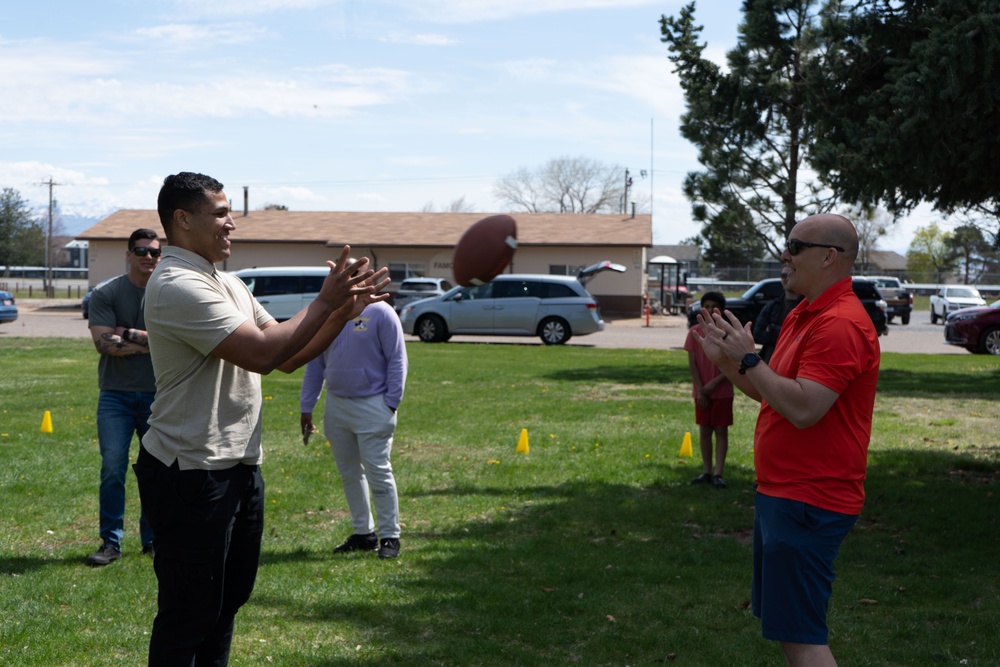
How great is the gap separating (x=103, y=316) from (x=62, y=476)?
3.20m

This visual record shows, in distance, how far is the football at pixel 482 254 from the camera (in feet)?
17.2

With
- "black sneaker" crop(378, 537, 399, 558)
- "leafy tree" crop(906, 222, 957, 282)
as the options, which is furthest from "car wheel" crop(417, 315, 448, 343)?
"leafy tree" crop(906, 222, 957, 282)

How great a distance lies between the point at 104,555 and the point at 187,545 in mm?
3299

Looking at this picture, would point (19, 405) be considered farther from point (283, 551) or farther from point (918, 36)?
point (918, 36)

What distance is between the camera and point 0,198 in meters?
65.4

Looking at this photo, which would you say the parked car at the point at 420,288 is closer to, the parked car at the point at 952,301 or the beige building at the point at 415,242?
the beige building at the point at 415,242

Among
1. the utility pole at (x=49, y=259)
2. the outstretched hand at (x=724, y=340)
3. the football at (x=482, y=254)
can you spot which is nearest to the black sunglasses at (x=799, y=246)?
the outstretched hand at (x=724, y=340)

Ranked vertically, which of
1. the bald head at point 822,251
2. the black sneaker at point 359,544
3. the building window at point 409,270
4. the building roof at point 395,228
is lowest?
the black sneaker at point 359,544

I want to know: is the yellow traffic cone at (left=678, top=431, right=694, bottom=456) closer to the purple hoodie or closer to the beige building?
the purple hoodie

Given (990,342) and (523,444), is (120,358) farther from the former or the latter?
(990,342)

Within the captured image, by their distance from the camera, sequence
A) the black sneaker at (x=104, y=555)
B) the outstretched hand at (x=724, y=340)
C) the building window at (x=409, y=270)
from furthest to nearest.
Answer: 1. the building window at (x=409, y=270)
2. the black sneaker at (x=104, y=555)
3. the outstretched hand at (x=724, y=340)

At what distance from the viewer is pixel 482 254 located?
5.28 meters

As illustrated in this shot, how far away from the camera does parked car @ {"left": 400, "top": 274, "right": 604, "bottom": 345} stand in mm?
25953

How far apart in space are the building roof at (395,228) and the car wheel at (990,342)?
1924 centimetres
